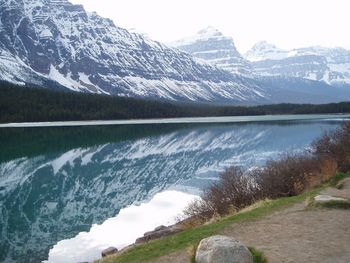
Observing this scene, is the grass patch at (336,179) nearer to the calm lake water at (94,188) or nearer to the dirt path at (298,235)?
the dirt path at (298,235)

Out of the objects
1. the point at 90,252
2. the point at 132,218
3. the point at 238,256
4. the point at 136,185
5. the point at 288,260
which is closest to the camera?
the point at 238,256

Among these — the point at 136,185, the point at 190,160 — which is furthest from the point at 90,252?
the point at 190,160

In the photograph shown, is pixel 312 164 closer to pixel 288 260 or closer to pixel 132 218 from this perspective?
pixel 132 218

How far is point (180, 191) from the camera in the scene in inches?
2210

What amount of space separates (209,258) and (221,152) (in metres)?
77.4

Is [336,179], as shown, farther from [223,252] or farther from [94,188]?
[94,188]

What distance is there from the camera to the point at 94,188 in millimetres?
60719

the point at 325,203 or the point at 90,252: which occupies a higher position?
the point at 325,203

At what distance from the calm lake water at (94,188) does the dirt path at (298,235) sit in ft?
42.1

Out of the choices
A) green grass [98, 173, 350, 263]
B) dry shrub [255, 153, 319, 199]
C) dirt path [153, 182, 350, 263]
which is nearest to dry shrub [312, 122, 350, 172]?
dry shrub [255, 153, 319, 199]

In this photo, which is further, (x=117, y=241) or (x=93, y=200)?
(x=93, y=200)

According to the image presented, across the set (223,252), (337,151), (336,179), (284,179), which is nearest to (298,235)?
(223,252)

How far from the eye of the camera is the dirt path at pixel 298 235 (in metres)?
18.1

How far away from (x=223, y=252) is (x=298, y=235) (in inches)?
259
